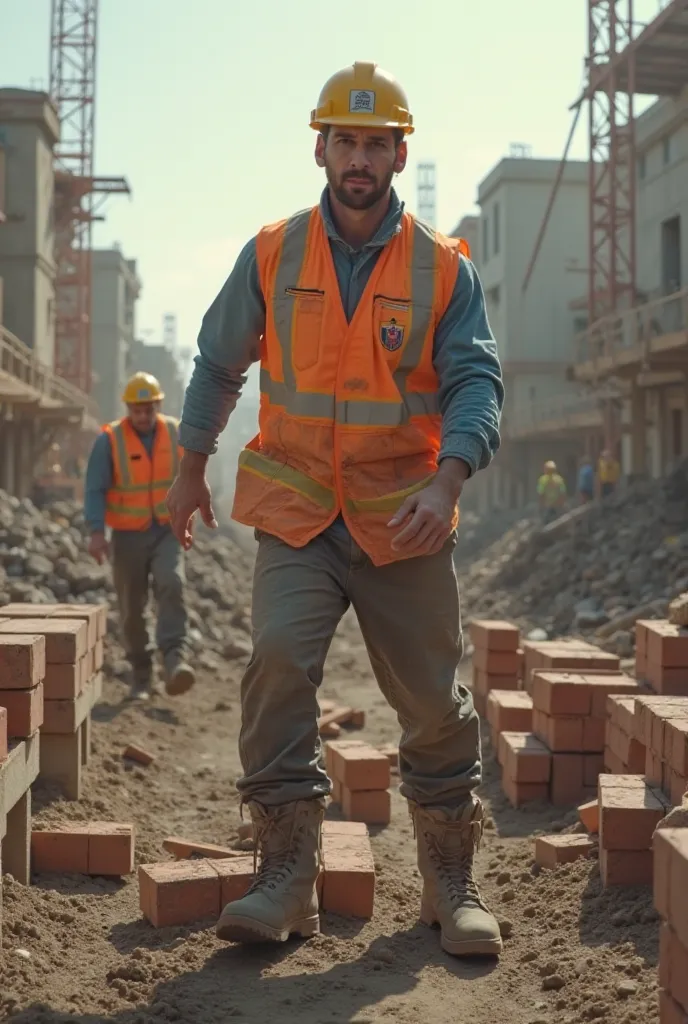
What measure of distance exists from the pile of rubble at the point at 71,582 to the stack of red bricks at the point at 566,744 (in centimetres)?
526

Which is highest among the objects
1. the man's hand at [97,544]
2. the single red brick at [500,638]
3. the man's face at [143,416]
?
the man's face at [143,416]

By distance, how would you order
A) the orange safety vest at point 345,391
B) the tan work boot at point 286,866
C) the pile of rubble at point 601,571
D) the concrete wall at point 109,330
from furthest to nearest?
1. the concrete wall at point 109,330
2. the pile of rubble at point 601,571
3. the orange safety vest at point 345,391
4. the tan work boot at point 286,866

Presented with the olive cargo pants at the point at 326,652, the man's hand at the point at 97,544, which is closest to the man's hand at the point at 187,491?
the olive cargo pants at the point at 326,652

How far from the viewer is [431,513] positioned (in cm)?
355

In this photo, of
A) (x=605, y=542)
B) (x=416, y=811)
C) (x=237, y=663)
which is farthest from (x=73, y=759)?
(x=605, y=542)

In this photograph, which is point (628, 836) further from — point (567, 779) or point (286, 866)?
point (567, 779)

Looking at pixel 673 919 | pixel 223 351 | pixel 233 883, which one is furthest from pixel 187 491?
pixel 673 919

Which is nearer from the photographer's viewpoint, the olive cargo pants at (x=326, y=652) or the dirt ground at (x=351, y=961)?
the dirt ground at (x=351, y=961)

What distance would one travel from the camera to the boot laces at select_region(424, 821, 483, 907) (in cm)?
400

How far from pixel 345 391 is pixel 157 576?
17.0ft

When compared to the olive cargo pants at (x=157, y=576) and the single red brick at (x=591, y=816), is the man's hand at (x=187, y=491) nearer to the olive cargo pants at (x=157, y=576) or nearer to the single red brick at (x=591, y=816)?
the single red brick at (x=591, y=816)

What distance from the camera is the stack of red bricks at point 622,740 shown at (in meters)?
5.02

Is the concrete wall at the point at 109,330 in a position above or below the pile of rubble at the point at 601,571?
above

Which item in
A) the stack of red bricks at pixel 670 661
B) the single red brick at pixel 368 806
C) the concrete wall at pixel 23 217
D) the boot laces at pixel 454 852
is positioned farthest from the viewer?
the concrete wall at pixel 23 217
